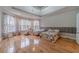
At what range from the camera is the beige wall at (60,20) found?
6.31 feet

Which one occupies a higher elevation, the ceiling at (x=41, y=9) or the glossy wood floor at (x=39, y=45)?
the ceiling at (x=41, y=9)

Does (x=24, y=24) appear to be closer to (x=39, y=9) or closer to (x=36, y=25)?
(x=36, y=25)

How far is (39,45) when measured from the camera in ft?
6.32

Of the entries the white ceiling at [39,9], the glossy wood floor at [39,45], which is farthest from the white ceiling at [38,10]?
the glossy wood floor at [39,45]

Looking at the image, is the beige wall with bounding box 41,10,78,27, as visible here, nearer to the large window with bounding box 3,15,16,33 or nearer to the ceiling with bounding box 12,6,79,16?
the ceiling with bounding box 12,6,79,16

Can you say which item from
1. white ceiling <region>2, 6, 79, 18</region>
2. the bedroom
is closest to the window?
the bedroom

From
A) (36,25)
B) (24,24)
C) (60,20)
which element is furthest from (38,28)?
(60,20)

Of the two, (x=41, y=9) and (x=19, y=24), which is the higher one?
(x=41, y=9)

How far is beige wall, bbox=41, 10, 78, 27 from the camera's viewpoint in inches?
75.7

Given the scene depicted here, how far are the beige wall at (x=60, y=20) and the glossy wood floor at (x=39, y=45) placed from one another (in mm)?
280

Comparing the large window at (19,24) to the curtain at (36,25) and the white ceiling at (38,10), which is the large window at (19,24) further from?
the white ceiling at (38,10)

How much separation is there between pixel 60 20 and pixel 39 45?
605 mm

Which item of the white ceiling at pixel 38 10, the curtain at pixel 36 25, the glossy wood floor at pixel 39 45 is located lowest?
the glossy wood floor at pixel 39 45
